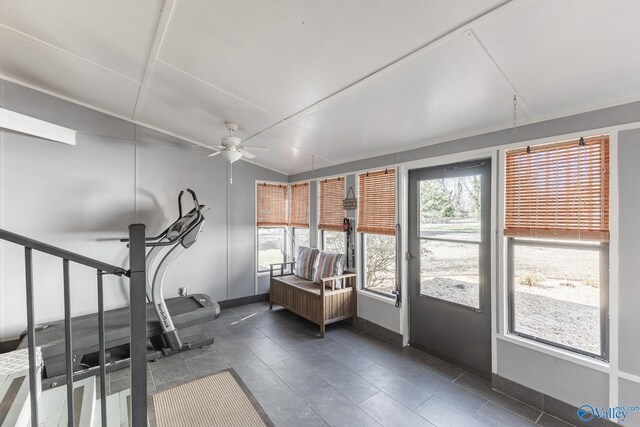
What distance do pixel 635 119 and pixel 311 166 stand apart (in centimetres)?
364

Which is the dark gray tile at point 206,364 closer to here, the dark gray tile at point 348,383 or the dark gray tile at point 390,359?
the dark gray tile at point 348,383

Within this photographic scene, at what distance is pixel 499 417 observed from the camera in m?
2.20

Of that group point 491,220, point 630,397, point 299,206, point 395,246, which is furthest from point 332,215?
point 630,397

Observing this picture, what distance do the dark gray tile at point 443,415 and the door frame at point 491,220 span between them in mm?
604

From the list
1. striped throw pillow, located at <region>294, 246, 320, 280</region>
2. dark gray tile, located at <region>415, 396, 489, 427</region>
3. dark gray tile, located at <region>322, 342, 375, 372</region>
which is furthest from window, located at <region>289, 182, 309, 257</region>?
dark gray tile, located at <region>415, 396, 489, 427</region>

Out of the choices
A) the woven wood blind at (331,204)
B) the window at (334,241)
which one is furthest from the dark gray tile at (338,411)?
the woven wood blind at (331,204)

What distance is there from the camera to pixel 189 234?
3.31 m

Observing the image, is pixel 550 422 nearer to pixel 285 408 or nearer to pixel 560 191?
pixel 560 191

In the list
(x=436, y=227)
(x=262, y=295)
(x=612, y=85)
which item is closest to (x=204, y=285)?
(x=262, y=295)

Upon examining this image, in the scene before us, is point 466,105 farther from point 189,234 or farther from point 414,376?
point 189,234

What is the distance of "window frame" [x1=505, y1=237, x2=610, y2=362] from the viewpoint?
2.03 m

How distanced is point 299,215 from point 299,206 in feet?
0.56

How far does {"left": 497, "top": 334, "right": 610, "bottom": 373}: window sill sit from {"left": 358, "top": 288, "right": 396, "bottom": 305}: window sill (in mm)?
1232

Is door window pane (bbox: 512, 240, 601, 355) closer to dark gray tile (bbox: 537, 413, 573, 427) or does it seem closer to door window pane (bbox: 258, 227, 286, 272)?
dark gray tile (bbox: 537, 413, 573, 427)
